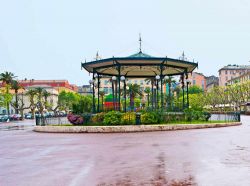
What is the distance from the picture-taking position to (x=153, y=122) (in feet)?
81.9

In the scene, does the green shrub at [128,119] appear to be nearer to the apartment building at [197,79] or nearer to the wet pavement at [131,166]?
the wet pavement at [131,166]

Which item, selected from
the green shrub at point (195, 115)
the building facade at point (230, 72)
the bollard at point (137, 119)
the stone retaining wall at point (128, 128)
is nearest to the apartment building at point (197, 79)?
the building facade at point (230, 72)

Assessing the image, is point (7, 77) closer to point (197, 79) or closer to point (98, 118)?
point (98, 118)

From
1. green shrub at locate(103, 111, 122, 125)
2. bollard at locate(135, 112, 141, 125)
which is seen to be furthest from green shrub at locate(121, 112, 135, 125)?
bollard at locate(135, 112, 141, 125)

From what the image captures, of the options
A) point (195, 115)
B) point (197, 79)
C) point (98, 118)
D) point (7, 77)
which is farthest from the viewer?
point (197, 79)

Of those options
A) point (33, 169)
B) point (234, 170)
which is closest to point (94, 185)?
point (33, 169)

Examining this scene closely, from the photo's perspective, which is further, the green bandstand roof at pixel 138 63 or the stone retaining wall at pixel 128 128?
the green bandstand roof at pixel 138 63

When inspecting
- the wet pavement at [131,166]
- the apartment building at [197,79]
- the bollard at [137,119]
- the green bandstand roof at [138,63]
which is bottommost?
the wet pavement at [131,166]

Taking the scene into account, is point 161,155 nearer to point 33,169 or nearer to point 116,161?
point 116,161

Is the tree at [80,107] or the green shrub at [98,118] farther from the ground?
the tree at [80,107]

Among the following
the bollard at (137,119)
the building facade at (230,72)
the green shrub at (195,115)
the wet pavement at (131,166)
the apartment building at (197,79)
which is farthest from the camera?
the apartment building at (197,79)

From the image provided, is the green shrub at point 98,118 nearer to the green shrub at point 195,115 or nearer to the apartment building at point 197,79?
the green shrub at point 195,115

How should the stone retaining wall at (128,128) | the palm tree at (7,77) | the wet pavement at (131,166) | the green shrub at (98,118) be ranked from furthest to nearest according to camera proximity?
the palm tree at (7,77)
the green shrub at (98,118)
the stone retaining wall at (128,128)
the wet pavement at (131,166)

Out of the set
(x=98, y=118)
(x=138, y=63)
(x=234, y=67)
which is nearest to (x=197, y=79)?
(x=234, y=67)
